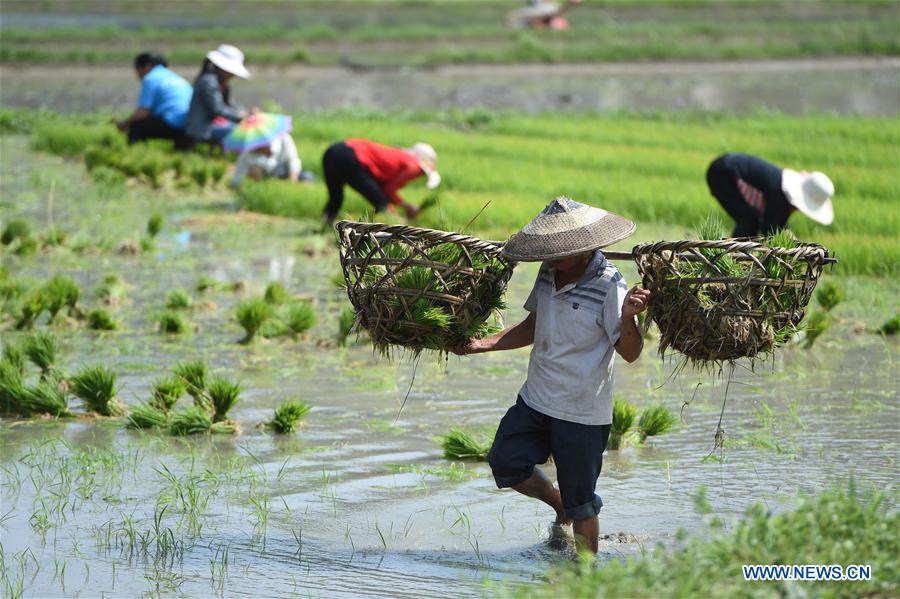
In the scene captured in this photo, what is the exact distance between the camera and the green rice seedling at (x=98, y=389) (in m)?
5.52

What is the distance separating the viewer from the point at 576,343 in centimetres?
400

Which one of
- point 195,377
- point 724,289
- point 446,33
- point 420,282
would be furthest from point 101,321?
point 446,33

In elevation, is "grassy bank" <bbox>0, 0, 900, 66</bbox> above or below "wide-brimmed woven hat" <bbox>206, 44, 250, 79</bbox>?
below

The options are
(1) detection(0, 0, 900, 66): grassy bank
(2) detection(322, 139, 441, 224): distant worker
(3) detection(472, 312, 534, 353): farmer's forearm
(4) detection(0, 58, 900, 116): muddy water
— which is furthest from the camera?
(1) detection(0, 0, 900, 66): grassy bank

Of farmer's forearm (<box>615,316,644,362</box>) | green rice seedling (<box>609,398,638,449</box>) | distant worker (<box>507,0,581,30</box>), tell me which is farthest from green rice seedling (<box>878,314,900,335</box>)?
distant worker (<box>507,0,581,30</box>)

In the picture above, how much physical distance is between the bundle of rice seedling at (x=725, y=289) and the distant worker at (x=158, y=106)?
9447 mm

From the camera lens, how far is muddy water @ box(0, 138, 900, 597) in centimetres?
405

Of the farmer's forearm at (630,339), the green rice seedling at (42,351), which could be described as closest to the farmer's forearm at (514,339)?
the farmer's forearm at (630,339)

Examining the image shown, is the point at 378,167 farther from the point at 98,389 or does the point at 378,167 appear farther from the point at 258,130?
the point at 98,389

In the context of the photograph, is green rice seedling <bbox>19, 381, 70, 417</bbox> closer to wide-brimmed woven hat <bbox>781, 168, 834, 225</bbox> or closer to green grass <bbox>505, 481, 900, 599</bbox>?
green grass <bbox>505, 481, 900, 599</bbox>

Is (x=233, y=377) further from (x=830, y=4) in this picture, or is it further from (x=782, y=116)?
(x=830, y=4)

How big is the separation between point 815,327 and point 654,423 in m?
1.77

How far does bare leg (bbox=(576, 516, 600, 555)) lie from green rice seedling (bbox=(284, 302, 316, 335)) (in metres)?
3.15

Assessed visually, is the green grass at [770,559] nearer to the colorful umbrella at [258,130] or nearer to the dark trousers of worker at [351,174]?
the dark trousers of worker at [351,174]
